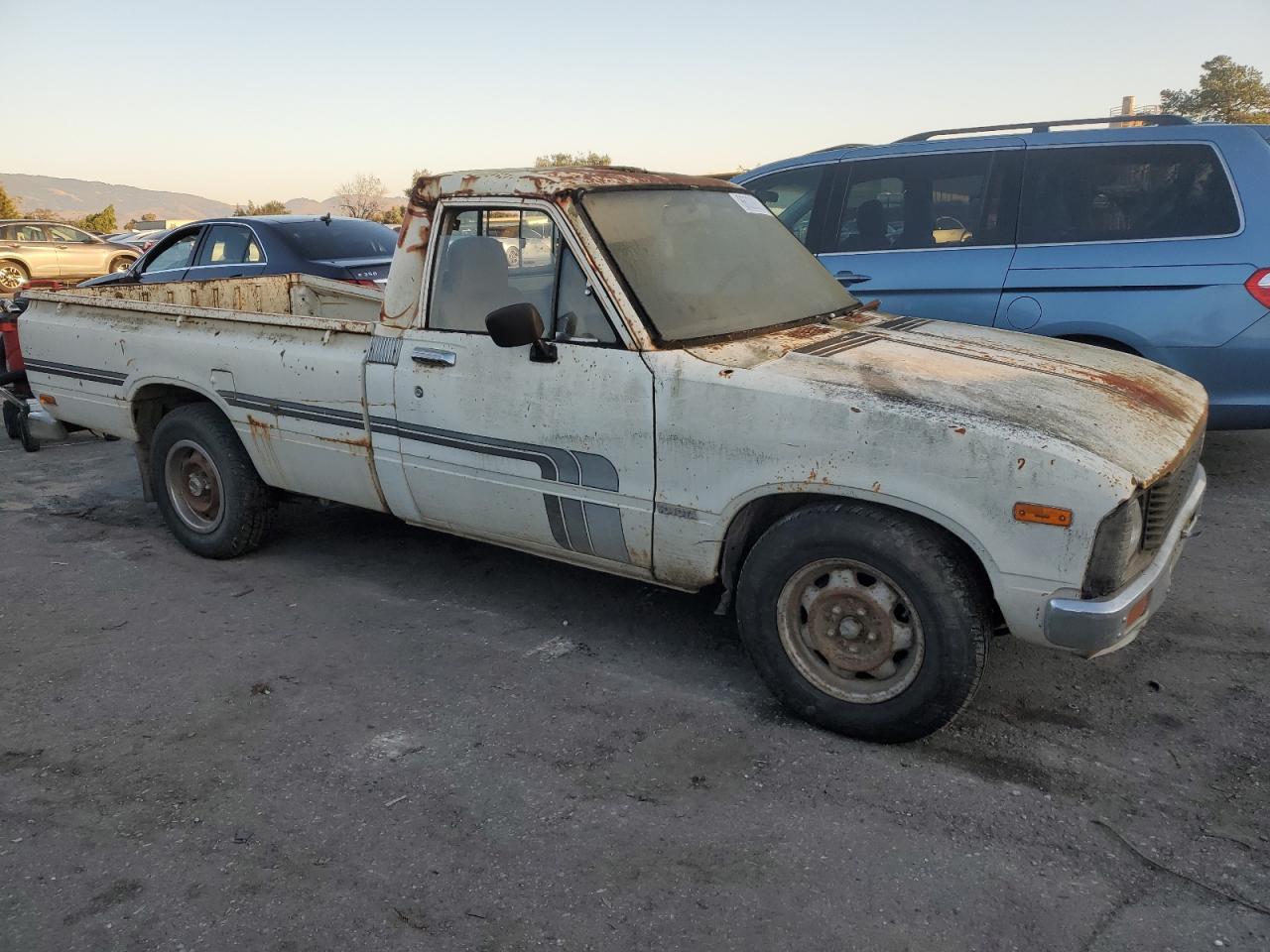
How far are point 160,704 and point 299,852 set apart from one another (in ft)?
4.00

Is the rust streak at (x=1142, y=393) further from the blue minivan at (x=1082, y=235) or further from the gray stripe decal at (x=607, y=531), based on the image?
the blue minivan at (x=1082, y=235)

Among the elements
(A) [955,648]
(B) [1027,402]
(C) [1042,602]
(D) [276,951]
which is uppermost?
(B) [1027,402]

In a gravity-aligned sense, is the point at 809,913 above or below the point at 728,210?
below

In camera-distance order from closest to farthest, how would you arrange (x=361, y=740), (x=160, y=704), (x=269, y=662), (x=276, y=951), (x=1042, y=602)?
(x=276, y=951)
(x=1042, y=602)
(x=361, y=740)
(x=160, y=704)
(x=269, y=662)

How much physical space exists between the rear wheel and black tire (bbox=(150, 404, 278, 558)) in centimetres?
1659

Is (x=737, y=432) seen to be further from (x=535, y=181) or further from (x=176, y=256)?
(x=176, y=256)

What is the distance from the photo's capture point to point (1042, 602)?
2861mm

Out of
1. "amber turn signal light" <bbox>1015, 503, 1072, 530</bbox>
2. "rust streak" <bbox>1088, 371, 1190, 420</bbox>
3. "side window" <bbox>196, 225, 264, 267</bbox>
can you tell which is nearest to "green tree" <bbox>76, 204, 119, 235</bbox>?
"side window" <bbox>196, 225, 264, 267</bbox>

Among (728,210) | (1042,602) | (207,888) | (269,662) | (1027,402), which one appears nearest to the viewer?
(207,888)

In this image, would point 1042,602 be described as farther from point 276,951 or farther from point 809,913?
point 276,951

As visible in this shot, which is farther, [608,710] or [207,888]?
[608,710]

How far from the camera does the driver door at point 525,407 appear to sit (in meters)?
3.54

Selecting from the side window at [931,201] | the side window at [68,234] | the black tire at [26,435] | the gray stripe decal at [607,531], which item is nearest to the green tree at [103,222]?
the side window at [68,234]

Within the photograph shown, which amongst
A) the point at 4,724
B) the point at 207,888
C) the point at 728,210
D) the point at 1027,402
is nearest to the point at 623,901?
the point at 207,888
